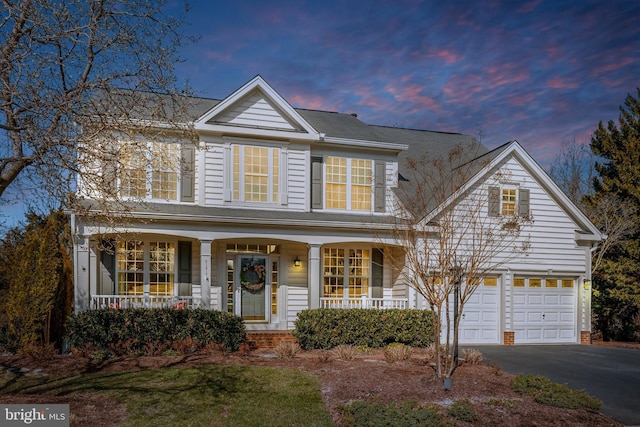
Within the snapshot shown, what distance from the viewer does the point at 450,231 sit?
9422mm

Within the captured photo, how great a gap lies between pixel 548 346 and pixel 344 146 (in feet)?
28.9

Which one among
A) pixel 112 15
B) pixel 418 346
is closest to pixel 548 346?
pixel 418 346

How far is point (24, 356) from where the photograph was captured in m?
10.7

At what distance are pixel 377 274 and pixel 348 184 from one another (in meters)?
3.02

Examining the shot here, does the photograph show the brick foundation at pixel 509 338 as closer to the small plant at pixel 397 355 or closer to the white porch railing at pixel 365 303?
the white porch railing at pixel 365 303

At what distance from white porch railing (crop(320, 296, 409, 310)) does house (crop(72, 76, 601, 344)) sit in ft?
0.15

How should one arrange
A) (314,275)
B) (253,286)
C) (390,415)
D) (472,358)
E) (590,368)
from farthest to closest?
(253,286), (314,275), (590,368), (472,358), (390,415)

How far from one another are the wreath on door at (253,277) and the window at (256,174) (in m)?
2.10

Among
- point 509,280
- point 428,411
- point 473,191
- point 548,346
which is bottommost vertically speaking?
point 548,346

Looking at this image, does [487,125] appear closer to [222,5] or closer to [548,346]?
[548,346]

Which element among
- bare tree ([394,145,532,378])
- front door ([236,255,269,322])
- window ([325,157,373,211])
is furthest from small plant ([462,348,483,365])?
front door ([236,255,269,322])

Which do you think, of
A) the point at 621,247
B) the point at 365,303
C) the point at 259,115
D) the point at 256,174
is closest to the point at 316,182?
the point at 256,174

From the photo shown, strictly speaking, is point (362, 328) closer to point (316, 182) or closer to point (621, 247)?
point (316, 182)

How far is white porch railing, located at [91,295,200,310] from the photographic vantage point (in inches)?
485
